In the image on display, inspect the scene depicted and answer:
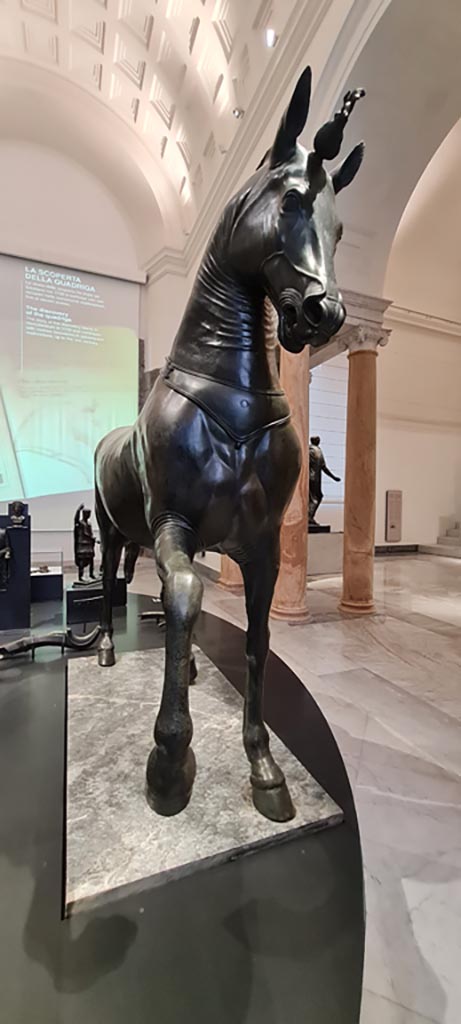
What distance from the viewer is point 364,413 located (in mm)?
5262

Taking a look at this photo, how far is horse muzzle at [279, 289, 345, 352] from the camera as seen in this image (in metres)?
0.99

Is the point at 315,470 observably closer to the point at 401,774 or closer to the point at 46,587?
the point at 46,587

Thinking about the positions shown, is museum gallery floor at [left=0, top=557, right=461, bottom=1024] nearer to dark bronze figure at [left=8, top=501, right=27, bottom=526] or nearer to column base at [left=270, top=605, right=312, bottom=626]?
dark bronze figure at [left=8, top=501, right=27, bottom=526]

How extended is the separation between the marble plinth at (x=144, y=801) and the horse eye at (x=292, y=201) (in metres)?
1.59

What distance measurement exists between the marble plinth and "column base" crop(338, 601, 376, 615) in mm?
3244

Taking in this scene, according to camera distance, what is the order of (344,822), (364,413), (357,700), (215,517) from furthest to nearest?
(364,413) < (357,700) < (344,822) < (215,517)

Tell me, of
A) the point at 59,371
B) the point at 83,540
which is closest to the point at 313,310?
the point at 83,540

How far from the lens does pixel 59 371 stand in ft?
28.7

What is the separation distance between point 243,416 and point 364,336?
4.81 m

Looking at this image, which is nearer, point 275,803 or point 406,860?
point 275,803

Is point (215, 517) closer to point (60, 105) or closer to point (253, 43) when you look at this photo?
point (253, 43)

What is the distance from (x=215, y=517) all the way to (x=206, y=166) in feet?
30.1

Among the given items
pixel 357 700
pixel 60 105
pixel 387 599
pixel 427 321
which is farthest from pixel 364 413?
pixel 427 321

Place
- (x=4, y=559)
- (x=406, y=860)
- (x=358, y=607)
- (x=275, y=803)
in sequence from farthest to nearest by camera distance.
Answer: (x=358, y=607)
(x=4, y=559)
(x=406, y=860)
(x=275, y=803)
